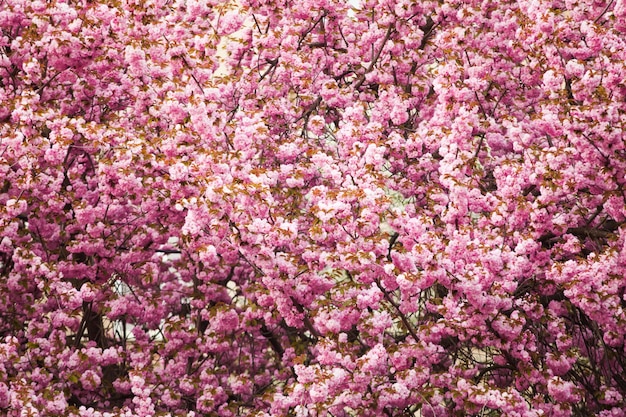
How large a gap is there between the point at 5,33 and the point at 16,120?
1.28 metres

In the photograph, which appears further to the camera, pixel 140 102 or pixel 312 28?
pixel 312 28

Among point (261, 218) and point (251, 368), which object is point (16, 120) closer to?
point (261, 218)

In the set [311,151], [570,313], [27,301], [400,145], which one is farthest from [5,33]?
[570,313]

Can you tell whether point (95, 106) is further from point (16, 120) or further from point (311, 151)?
point (311, 151)

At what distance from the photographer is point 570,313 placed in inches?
292

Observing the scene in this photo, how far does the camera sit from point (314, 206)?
617cm

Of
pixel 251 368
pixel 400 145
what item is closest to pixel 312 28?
pixel 400 145

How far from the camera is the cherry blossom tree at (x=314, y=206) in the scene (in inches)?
244

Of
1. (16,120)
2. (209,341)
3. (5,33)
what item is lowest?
(209,341)

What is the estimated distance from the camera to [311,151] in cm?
720

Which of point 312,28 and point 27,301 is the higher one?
point 312,28

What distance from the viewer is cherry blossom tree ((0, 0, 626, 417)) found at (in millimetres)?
6195

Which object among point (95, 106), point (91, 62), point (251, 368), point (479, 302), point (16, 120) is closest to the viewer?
point (479, 302)

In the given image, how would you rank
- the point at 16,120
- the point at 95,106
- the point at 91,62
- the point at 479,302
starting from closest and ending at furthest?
the point at 479,302, the point at 16,120, the point at 91,62, the point at 95,106
